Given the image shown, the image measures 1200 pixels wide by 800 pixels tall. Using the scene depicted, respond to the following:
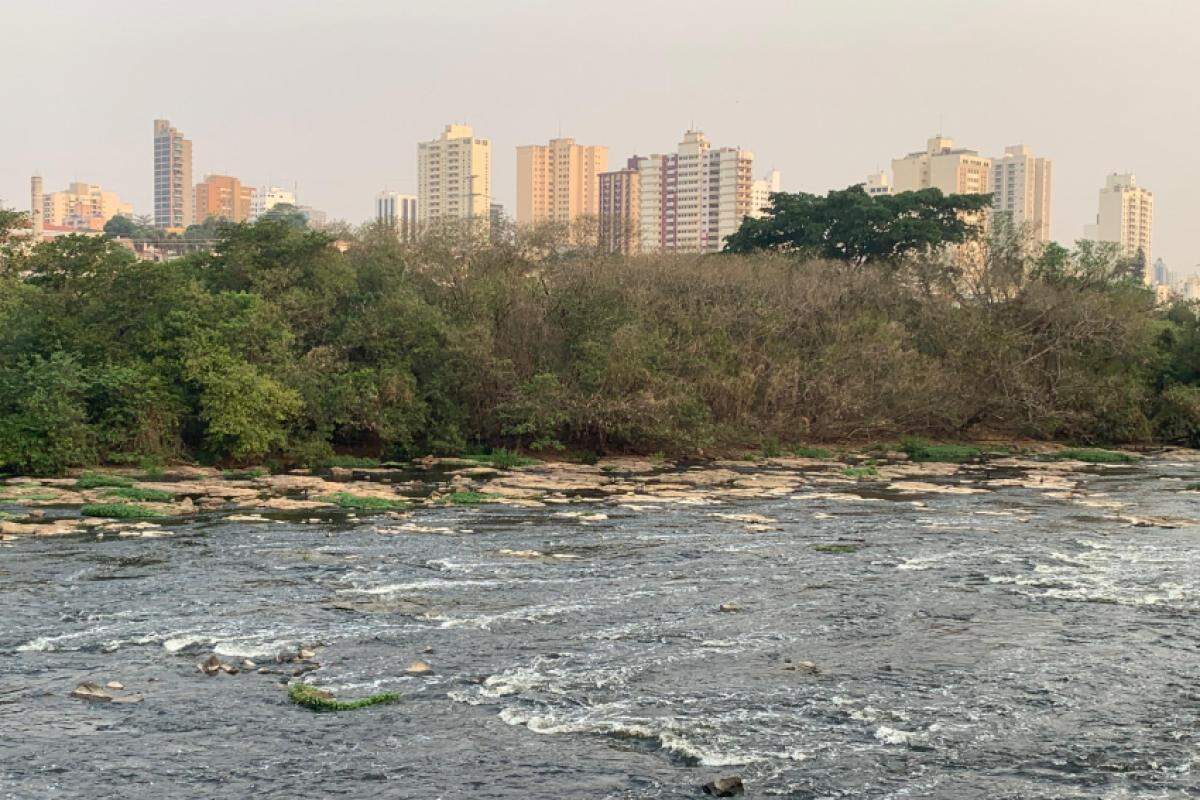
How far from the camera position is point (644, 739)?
13133 millimetres

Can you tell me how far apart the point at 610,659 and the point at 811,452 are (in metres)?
30.2

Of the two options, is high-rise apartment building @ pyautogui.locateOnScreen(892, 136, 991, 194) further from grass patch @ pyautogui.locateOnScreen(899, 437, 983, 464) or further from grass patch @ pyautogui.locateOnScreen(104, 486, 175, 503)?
grass patch @ pyautogui.locateOnScreen(104, 486, 175, 503)

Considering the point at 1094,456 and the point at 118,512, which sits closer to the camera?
the point at 118,512

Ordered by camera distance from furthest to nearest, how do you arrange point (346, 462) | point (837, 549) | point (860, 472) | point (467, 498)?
point (860, 472) < point (346, 462) < point (467, 498) < point (837, 549)

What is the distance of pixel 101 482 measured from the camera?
33000mm

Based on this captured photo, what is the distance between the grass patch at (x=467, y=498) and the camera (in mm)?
31395

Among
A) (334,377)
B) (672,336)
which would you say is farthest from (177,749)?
(672,336)

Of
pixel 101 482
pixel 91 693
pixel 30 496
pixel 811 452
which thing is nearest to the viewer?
pixel 91 693

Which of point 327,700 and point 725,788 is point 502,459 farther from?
point 725,788

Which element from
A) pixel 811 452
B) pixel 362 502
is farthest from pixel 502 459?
pixel 811 452

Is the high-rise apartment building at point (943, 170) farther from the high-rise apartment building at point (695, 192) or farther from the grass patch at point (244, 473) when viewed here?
the grass patch at point (244, 473)

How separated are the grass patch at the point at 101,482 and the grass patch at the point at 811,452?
23.5 m

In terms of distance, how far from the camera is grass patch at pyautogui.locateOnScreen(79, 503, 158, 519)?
2772cm

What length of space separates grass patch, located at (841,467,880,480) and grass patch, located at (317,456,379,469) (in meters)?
15.1
